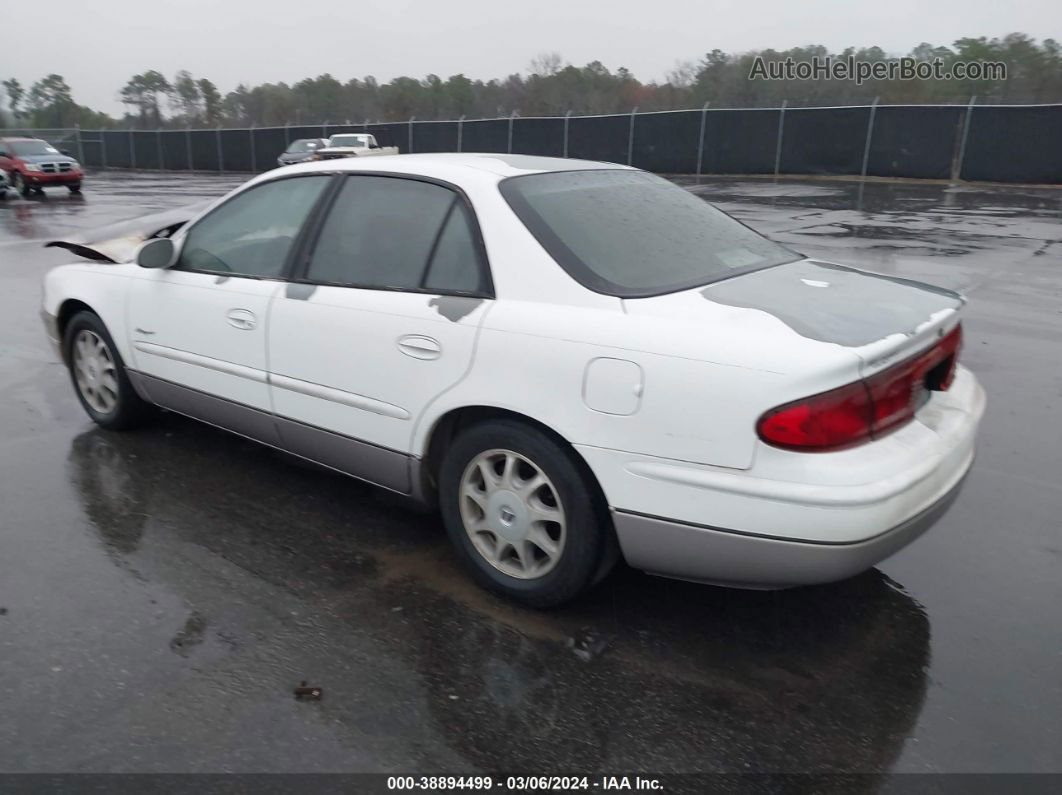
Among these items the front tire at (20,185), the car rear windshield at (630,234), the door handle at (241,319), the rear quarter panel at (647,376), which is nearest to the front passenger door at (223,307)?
the door handle at (241,319)

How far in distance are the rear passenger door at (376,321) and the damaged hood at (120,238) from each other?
1361 millimetres

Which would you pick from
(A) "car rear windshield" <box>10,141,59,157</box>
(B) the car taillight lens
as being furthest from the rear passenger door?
(A) "car rear windshield" <box>10,141,59,157</box>

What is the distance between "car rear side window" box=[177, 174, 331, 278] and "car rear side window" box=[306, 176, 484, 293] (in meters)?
0.23

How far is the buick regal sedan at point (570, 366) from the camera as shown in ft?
8.77

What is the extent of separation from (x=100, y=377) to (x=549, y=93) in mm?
Answer: 60642

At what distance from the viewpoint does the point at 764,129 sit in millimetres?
27688

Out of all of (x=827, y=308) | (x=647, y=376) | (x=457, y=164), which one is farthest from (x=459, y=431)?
(x=827, y=308)

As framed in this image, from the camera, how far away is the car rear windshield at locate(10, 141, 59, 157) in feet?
78.7

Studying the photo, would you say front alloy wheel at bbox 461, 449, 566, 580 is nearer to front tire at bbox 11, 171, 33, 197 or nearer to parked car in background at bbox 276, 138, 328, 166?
front tire at bbox 11, 171, 33, 197

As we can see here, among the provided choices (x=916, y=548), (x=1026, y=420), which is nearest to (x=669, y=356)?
(x=916, y=548)

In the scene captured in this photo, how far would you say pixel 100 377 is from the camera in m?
5.05

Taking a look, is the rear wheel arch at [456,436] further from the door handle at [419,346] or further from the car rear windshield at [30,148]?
the car rear windshield at [30,148]

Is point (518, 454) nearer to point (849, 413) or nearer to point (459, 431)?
point (459, 431)

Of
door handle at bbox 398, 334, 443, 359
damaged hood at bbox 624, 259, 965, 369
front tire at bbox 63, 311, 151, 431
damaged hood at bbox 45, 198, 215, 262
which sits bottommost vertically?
front tire at bbox 63, 311, 151, 431
